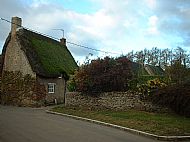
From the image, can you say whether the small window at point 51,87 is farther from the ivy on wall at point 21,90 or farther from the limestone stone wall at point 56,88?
the ivy on wall at point 21,90

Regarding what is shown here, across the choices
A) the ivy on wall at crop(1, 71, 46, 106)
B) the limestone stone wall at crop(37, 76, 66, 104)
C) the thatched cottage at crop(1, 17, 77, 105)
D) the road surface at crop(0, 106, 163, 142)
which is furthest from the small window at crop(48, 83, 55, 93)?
the road surface at crop(0, 106, 163, 142)

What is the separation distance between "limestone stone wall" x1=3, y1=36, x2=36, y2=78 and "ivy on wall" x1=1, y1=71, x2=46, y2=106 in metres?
0.51

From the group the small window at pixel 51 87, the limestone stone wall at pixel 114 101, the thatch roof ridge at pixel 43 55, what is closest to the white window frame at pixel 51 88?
the small window at pixel 51 87

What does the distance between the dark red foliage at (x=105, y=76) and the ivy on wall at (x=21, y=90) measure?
639cm

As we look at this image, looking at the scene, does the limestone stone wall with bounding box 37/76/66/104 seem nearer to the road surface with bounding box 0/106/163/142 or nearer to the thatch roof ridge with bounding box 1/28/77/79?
the thatch roof ridge with bounding box 1/28/77/79

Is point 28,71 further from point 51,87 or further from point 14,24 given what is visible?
point 14,24

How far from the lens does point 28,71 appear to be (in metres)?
33.8

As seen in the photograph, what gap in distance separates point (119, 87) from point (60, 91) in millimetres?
11836

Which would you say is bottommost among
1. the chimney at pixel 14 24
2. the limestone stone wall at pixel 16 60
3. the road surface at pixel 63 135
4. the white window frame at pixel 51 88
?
the road surface at pixel 63 135

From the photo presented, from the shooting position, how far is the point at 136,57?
67438 mm

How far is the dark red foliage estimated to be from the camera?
90.7ft

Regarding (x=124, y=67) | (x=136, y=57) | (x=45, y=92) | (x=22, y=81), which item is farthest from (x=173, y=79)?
(x=136, y=57)

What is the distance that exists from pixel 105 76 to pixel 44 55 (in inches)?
471

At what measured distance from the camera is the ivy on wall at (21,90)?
33.2 metres
